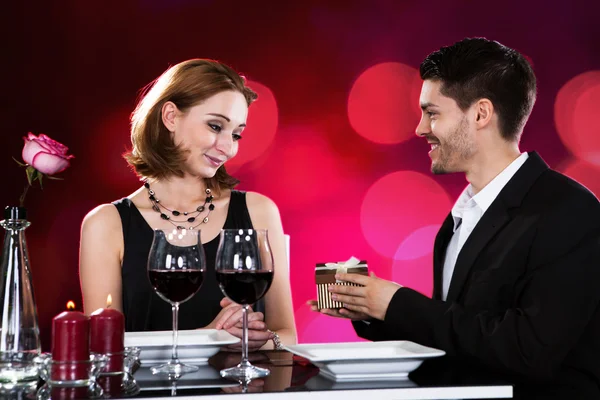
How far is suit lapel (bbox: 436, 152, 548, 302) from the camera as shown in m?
1.89

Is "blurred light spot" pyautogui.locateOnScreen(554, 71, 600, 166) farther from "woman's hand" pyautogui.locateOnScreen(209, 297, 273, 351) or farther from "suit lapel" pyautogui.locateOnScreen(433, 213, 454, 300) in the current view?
"woman's hand" pyautogui.locateOnScreen(209, 297, 273, 351)

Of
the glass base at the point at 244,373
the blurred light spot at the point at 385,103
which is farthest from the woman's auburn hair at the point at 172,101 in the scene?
the blurred light spot at the point at 385,103

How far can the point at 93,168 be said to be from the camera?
12.9 feet

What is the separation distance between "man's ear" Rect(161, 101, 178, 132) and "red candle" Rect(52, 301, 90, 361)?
1.33 meters

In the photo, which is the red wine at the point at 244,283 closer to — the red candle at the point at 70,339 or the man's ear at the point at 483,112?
the red candle at the point at 70,339

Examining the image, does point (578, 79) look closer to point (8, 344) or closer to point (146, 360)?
point (146, 360)

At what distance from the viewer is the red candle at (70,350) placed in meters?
1.23

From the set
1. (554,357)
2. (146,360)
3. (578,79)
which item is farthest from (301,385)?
(578,79)

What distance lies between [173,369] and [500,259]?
2.69 feet

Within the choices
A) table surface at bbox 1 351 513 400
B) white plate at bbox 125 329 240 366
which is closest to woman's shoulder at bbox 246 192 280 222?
white plate at bbox 125 329 240 366

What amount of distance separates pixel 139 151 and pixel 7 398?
143cm

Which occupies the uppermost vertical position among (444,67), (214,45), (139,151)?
(214,45)

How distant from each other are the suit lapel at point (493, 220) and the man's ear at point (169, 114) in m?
1.07

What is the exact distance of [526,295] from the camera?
1.68 metres
